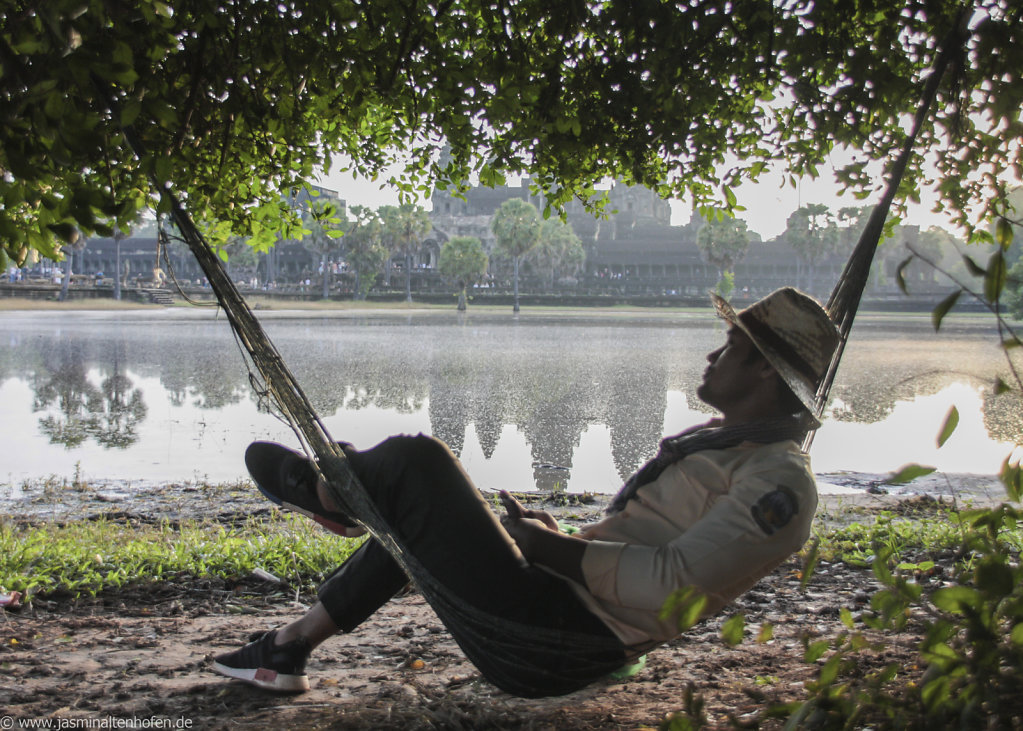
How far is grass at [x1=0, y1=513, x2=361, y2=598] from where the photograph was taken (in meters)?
3.13

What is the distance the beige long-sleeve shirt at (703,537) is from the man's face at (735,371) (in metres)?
0.15

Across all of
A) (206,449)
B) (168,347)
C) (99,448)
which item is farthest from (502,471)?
(168,347)

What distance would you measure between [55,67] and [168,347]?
1611 centimetres

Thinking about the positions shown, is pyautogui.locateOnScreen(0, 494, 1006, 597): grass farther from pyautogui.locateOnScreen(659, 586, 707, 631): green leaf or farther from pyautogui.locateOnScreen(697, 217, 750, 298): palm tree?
pyautogui.locateOnScreen(697, 217, 750, 298): palm tree

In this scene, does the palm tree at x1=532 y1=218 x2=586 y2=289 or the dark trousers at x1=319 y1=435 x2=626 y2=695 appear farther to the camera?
the palm tree at x1=532 y1=218 x2=586 y2=289

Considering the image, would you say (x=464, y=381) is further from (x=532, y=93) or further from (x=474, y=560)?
(x=474, y=560)

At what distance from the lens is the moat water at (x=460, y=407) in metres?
6.52

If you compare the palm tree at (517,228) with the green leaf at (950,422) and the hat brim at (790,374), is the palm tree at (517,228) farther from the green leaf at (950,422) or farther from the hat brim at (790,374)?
the green leaf at (950,422)

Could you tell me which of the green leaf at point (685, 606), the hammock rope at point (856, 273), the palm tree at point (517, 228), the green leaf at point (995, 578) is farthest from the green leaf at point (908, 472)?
the palm tree at point (517, 228)

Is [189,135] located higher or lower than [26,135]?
higher

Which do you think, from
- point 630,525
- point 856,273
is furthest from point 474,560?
point 856,273

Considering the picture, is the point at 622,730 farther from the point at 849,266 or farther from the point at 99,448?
the point at 99,448

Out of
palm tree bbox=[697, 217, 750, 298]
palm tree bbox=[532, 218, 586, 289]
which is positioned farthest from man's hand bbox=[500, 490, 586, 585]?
palm tree bbox=[532, 218, 586, 289]

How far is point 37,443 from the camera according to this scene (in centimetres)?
701
